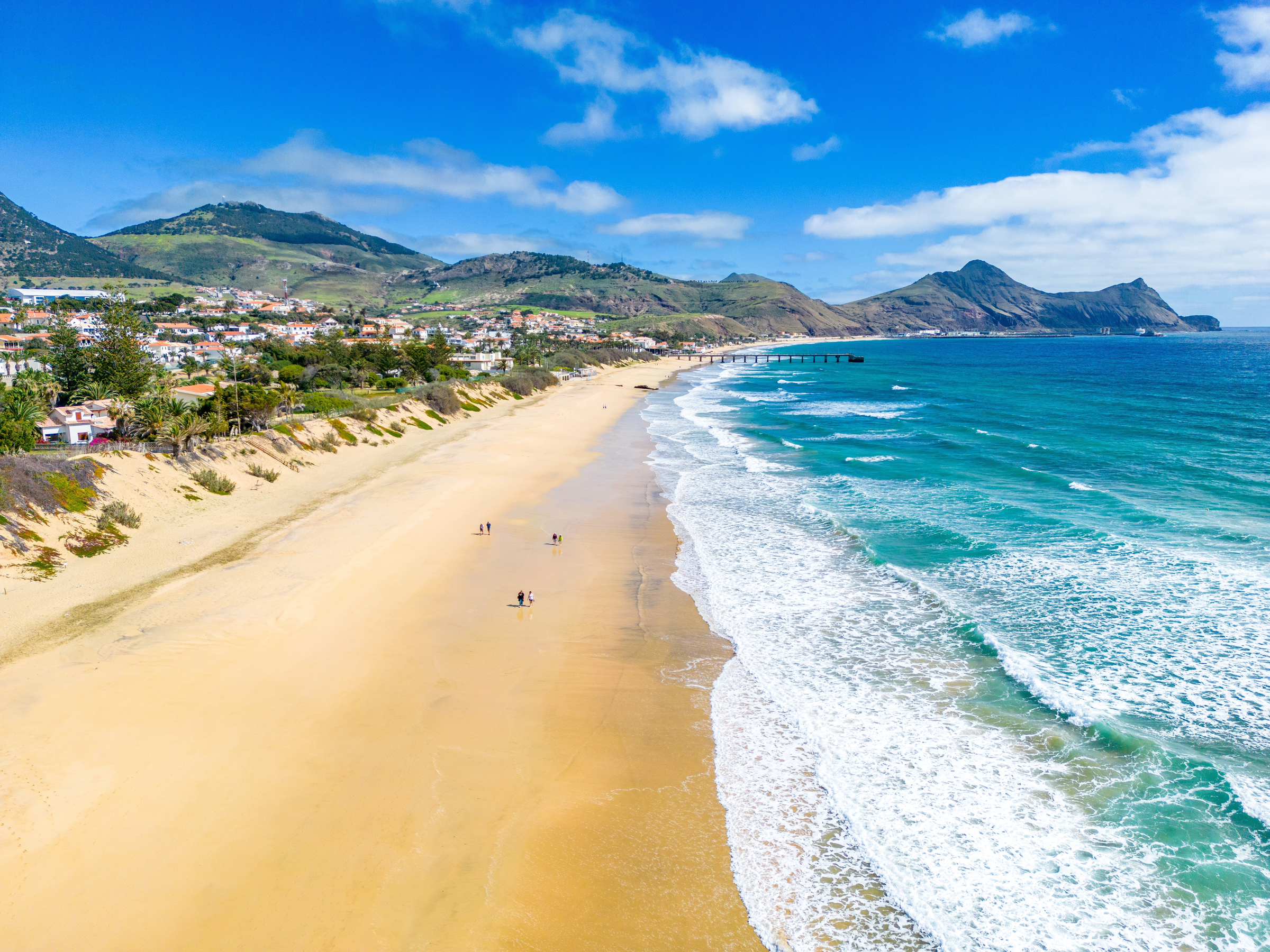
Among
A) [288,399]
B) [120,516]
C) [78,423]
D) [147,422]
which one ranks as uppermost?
[288,399]

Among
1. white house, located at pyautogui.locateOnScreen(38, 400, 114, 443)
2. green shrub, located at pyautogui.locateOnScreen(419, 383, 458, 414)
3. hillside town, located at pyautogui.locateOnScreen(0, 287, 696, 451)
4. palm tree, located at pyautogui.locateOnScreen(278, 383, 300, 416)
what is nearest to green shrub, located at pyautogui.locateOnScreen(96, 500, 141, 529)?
hillside town, located at pyautogui.locateOnScreen(0, 287, 696, 451)

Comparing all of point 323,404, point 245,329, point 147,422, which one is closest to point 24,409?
point 147,422

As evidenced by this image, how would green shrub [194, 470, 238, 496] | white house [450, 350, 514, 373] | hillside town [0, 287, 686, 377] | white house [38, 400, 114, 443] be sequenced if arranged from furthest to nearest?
1. white house [450, 350, 514, 373]
2. hillside town [0, 287, 686, 377]
3. white house [38, 400, 114, 443]
4. green shrub [194, 470, 238, 496]

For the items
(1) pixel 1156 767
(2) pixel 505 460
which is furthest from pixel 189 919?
(2) pixel 505 460

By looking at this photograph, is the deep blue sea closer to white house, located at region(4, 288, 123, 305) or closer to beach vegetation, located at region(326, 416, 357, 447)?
beach vegetation, located at region(326, 416, 357, 447)


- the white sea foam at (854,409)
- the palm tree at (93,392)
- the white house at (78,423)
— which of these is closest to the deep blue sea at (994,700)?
the white sea foam at (854,409)

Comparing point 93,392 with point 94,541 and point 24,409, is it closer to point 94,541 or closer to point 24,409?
point 24,409

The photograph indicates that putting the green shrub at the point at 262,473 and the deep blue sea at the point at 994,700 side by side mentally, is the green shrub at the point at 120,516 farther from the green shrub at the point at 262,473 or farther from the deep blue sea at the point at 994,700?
the deep blue sea at the point at 994,700
